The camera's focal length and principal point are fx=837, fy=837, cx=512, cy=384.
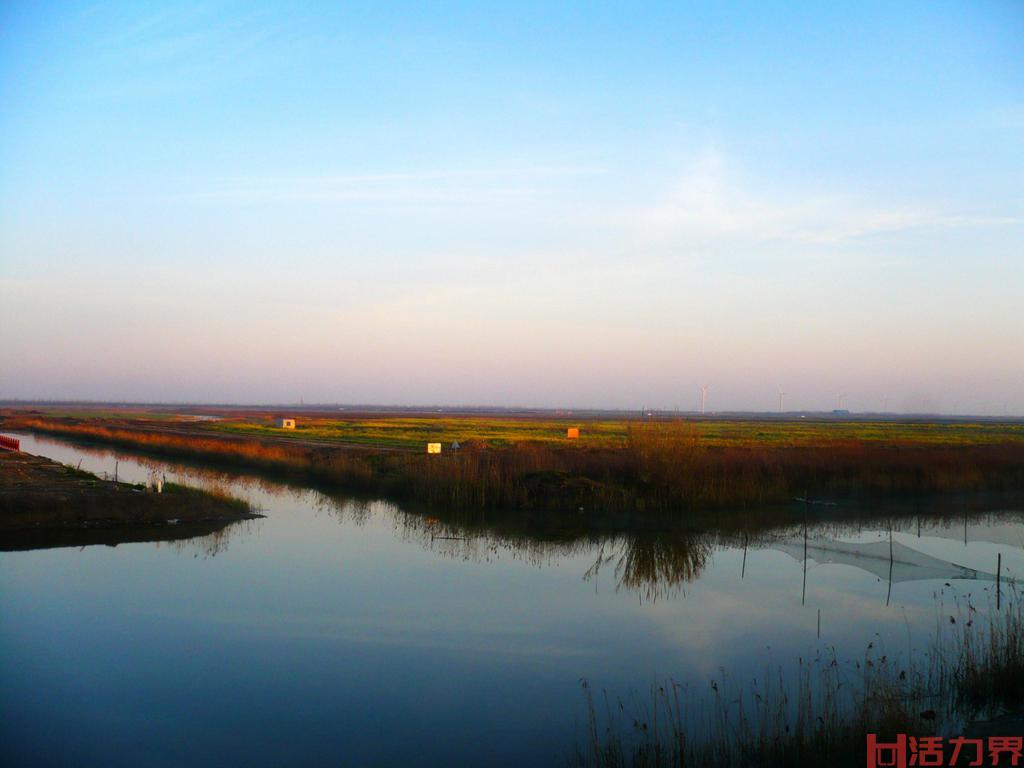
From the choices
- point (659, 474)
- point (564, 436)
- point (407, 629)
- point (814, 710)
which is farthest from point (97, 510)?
point (564, 436)

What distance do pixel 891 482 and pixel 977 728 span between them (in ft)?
72.7

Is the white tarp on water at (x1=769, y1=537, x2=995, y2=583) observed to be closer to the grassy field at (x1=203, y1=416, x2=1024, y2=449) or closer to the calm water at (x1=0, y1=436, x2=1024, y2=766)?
the calm water at (x1=0, y1=436, x2=1024, y2=766)

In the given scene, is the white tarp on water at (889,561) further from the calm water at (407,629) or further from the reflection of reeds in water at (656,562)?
the reflection of reeds in water at (656,562)

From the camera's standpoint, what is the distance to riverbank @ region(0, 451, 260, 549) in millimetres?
18859

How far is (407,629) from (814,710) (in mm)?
5761

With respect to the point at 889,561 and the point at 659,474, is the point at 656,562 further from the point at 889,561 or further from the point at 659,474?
the point at 659,474

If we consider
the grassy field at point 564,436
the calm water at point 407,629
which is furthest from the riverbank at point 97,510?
the grassy field at point 564,436

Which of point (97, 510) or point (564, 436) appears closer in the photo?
point (97, 510)

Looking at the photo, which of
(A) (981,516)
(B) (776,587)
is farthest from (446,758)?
(A) (981,516)

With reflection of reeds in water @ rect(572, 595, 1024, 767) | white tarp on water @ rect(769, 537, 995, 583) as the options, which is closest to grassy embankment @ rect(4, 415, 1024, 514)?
white tarp on water @ rect(769, 537, 995, 583)

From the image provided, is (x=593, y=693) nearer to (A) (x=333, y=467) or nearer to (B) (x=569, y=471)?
(B) (x=569, y=471)

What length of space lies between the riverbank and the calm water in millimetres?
1207

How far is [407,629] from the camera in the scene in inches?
476

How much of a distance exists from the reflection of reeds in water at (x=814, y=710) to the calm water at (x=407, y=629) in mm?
428
